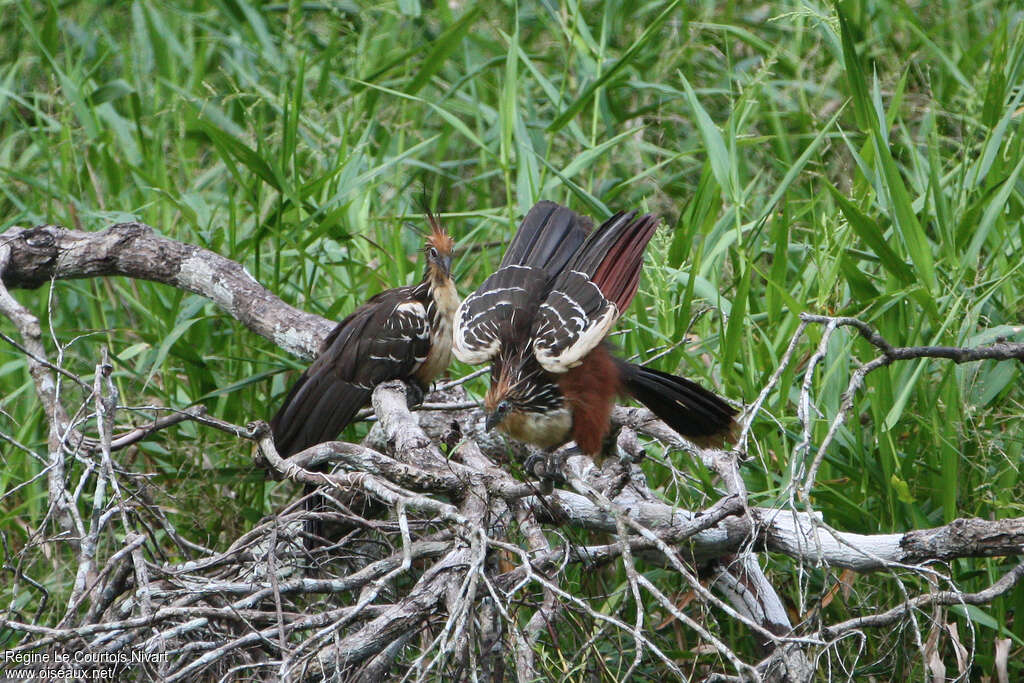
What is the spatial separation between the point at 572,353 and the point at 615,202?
7.44 ft

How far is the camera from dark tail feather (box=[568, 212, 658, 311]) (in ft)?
11.8

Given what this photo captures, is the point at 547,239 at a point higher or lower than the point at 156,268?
higher

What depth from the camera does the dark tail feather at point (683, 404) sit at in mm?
3361

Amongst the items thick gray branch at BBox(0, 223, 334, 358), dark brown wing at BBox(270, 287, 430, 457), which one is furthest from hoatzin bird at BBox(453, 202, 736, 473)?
thick gray branch at BBox(0, 223, 334, 358)

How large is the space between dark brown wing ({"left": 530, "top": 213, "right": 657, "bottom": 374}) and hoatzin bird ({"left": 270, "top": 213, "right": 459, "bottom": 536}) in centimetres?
62

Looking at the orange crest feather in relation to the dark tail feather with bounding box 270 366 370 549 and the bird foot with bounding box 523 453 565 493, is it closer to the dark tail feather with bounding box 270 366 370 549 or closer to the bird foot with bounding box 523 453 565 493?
the dark tail feather with bounding box 270 366 370 549

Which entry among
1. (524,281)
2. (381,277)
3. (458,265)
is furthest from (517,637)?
(458,265)

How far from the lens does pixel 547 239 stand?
387cm

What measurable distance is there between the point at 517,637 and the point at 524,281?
4.40ft

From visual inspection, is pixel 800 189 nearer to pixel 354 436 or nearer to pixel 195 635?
pixel 354 436

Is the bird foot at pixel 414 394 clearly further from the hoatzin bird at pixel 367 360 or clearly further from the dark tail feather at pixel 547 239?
the dark tail feather at pixel 547 239

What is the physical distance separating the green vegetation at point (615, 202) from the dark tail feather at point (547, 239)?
15 centimetres

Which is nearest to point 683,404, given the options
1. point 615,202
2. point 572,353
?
point 572,353

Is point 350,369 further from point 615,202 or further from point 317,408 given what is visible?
point 615,202
